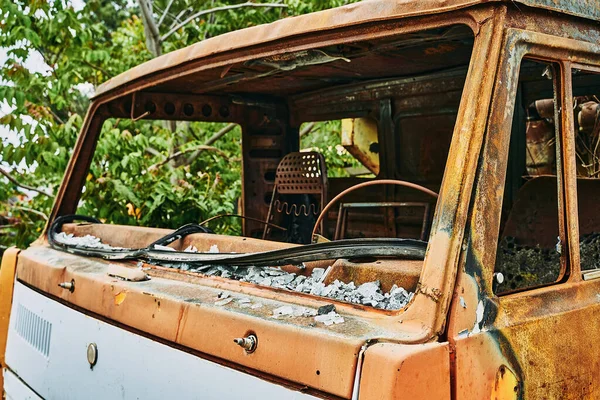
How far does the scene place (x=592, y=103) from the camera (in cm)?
399

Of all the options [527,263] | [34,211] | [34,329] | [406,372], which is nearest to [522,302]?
[406,372]

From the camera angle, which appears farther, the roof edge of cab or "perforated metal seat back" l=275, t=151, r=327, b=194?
"perforated metal seat back" l=275, t=151, r=327, b=194

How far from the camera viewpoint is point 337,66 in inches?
148

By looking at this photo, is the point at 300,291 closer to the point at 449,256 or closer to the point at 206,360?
the point at 206,360

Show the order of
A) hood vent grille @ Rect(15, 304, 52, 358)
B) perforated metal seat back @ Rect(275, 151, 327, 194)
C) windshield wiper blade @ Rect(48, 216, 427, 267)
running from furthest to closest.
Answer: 1. perforated metal seat back @ Rect(275, 151, 327, 194)
2. hood vent grille @ Rect(15, 304, 52, 358)
3. windshield wiper blade @ Rect(48, 216, 427, 267)

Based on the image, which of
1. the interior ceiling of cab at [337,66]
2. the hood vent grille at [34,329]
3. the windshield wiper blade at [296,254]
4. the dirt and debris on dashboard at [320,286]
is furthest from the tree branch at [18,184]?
the dirt and debris on dashboard at [320,286]

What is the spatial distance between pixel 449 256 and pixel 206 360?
0.84 meters

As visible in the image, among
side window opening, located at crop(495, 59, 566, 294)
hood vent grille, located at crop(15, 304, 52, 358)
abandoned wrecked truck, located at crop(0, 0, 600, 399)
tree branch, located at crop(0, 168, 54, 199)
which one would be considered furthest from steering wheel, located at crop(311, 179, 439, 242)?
tree branch, located at crop(0, 168, 54, 199)

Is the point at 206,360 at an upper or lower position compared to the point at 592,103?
lower

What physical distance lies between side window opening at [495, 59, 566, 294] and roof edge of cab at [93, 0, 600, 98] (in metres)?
1.11

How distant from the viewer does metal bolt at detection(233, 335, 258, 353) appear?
1957 millimetres

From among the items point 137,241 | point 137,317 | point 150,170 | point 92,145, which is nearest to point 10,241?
point 150,170

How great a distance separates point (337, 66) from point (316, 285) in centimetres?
178

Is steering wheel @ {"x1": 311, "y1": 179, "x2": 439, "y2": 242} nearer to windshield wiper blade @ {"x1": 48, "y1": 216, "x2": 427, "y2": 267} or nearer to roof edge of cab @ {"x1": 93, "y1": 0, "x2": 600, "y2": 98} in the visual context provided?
windshield wiper blade @ {"x1": 48, "y1": 216, "x2": 427, "y2": 267}
